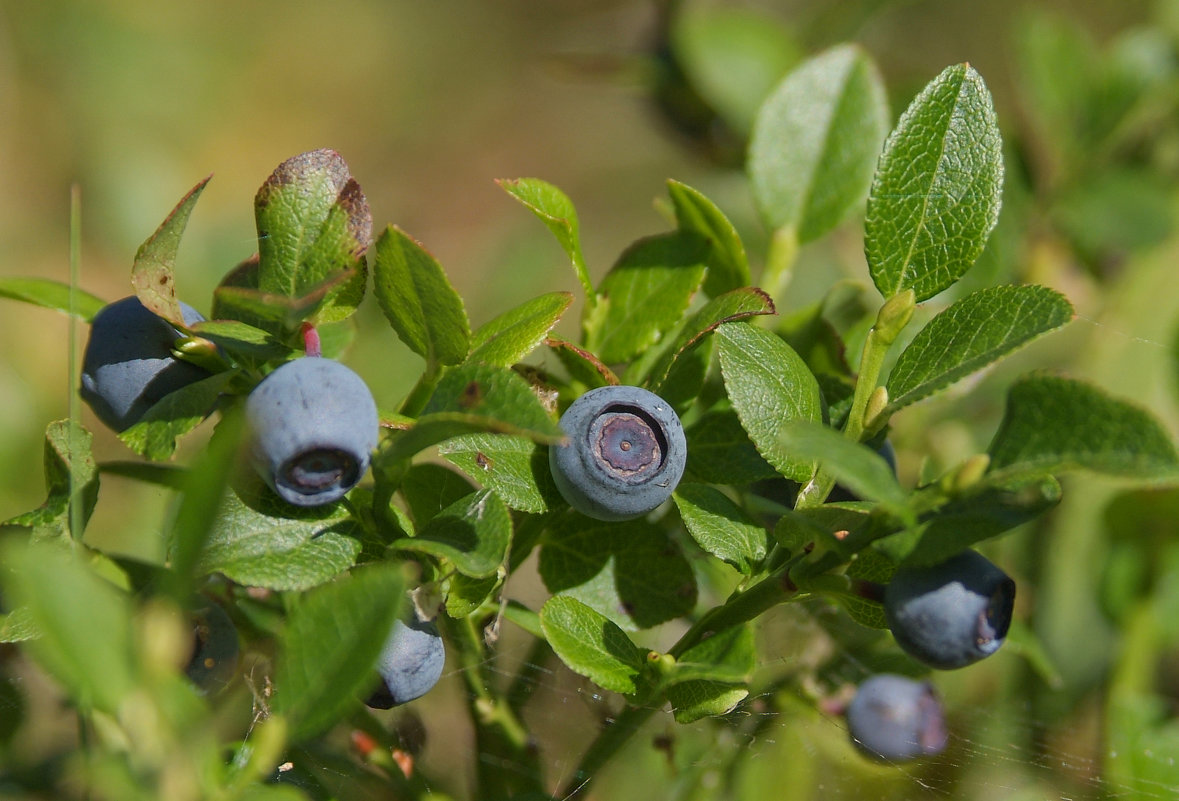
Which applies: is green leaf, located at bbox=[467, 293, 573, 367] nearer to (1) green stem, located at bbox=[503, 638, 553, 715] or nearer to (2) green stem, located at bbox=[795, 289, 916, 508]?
(2) green stem, located at bbox=[795, 289, 916, 508]

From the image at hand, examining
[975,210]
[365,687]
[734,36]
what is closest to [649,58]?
[734,36]

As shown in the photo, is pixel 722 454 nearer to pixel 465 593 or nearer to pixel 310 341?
pixel 465 593

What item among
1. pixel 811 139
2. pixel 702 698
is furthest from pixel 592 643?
pixel 811 139

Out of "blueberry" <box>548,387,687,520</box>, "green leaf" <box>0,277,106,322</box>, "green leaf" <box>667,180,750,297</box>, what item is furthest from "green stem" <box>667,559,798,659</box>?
"green leaf" <box>0,277,106,322</box>

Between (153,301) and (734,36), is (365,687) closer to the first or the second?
(153,301)

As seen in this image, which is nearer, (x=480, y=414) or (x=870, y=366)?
(x=480, y=414)

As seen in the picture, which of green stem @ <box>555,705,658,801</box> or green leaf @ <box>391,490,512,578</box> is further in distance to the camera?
green stem @ <box>555,705,658,801</box>
